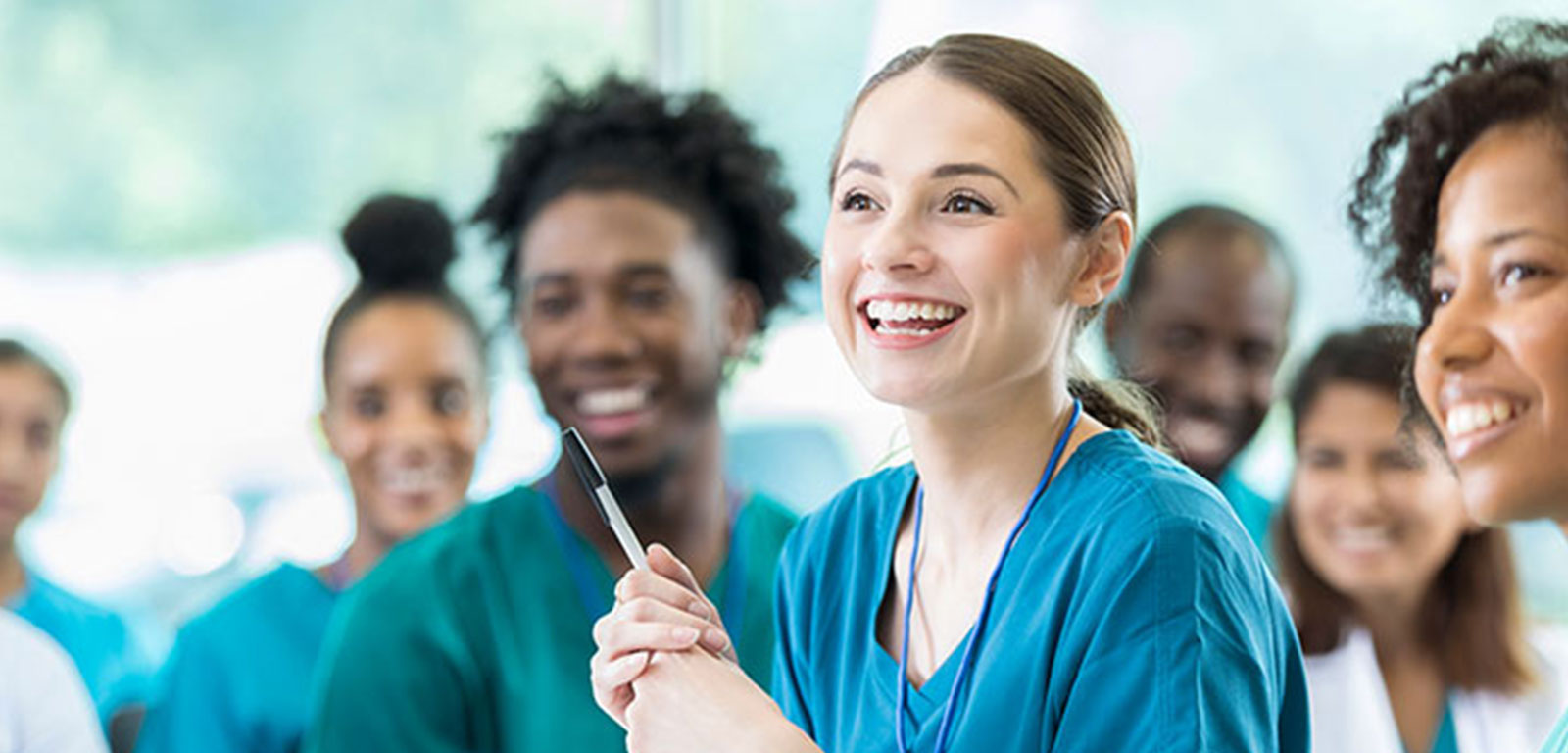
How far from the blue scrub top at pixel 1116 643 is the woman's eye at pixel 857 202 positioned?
0.68 ft

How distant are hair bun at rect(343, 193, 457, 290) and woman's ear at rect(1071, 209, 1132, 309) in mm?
1478

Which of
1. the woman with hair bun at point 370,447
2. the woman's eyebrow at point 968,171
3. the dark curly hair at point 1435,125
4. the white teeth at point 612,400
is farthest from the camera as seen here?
the woman with hair bun at point 370,447

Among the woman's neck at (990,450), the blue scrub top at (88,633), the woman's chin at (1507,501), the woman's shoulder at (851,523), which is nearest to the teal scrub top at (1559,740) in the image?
the woman's chin at (1507,501)

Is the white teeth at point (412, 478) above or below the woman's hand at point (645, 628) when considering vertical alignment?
→ above

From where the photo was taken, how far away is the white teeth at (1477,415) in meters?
1.24

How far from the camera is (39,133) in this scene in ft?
12.1

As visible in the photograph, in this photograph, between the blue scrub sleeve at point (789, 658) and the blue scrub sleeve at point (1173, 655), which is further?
the blue scrub sleeve at point (789, 658)

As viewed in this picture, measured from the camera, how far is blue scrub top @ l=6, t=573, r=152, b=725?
2873 mm

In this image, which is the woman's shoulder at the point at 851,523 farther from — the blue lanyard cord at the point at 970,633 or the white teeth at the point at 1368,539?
the white teeth at the point at 1368,539

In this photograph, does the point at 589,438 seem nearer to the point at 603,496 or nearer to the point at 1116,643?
the point at 603,496

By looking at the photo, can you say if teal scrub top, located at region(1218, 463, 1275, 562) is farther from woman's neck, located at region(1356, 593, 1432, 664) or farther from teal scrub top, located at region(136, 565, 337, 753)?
teal scrub top, located at region(136, 565, 337, 753)

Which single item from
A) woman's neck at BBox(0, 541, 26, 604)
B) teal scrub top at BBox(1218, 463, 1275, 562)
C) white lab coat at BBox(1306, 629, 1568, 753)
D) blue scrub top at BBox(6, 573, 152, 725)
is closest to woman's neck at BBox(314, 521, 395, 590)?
blue scrub top at BBox(6, 573, 152, 725)

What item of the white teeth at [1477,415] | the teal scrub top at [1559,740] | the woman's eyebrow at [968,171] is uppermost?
the woman's eyebrow at [968,171]

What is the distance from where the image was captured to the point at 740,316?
211cm
